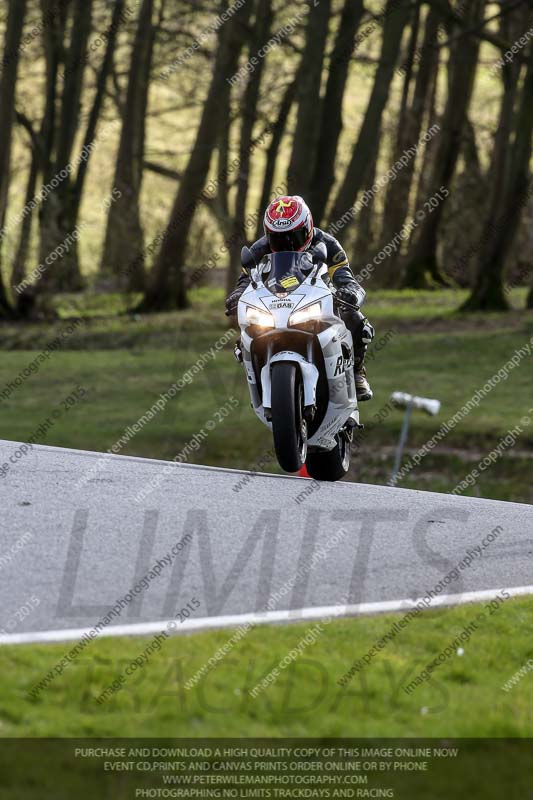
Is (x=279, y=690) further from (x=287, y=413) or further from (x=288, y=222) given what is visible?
(x=288, y=222)

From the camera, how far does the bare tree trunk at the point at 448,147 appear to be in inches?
1378

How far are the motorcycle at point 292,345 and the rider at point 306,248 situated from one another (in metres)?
0.08

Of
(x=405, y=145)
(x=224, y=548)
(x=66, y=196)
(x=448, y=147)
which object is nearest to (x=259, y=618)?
(x=224, y=548)

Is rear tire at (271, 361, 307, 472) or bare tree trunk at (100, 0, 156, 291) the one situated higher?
rear tire at (271, 361, 307, 472)

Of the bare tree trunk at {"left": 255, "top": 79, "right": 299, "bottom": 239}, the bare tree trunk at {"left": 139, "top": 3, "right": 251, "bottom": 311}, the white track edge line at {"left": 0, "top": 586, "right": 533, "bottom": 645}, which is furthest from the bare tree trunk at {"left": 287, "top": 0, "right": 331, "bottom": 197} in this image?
the white track edge line at {"left": 0, "top": 586, "right": 533, "bottom": 645}

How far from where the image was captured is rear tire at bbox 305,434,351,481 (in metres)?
10.4

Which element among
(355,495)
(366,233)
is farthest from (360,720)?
(366,233)

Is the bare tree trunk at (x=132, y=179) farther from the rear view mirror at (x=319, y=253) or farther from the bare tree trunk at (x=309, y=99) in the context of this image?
the rear view mirror at (x=319, y=253)

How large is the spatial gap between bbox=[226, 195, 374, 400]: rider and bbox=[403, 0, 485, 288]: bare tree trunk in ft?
77.0

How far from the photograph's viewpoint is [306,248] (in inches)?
368

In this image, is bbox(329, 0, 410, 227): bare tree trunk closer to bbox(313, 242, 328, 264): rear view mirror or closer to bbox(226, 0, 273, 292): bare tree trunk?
bbox(226, 0, 273, 292): bare tree trunk

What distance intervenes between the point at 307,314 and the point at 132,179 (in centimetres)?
3162

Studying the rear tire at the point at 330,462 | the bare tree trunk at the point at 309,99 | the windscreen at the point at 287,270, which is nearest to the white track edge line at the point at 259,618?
the windscreen at the point at 287,270

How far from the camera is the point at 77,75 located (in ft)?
116
